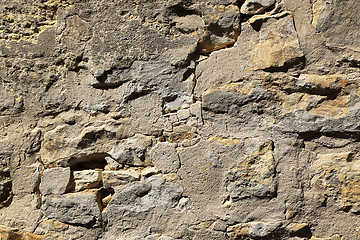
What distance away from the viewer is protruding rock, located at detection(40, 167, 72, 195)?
134cm

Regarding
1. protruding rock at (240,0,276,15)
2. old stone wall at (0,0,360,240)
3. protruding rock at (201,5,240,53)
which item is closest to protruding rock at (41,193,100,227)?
old stone wall at (0,0,360,240)

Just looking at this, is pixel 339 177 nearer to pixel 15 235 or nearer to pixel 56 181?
pixel 56 181

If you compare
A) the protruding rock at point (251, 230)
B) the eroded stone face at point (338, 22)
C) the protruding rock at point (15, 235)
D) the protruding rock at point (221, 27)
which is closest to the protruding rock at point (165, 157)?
the protruding rock at point (251, 230)

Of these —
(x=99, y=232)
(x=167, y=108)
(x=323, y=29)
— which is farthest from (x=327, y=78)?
(x=99, y=232)

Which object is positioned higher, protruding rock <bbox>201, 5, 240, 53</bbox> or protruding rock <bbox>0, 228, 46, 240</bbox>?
protruding rock <bbox>201, 5, 240, 53</bbox>

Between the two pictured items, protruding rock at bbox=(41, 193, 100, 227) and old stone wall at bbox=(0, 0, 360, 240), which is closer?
old stone wall at bbox=(0, 0, 360, 240)

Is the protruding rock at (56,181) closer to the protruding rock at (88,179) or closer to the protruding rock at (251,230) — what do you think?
the protruding rock at (88,179)

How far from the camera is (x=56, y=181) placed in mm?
1348

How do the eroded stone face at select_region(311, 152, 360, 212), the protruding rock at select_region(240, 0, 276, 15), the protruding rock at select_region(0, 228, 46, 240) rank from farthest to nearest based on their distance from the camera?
1. the protruding rock at select_region(0, 228, 46, 240)
2. the protruding rock at select_region(240, 0, 276, 15)
3. the eroded stone face at select_region(311, 152, 360, 212)

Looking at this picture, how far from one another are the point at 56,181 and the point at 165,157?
0.49 m

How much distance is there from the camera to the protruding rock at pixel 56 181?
1.34 metres

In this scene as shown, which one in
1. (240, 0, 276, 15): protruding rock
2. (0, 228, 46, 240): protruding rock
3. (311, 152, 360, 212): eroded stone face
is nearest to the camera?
(311, 152, 360, 212): eroded stone face

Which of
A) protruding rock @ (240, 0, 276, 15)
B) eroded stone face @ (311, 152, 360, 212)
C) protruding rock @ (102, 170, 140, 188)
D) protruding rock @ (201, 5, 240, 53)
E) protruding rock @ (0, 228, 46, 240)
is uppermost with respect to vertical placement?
protruding rock @ (240, 0, 276, 15)

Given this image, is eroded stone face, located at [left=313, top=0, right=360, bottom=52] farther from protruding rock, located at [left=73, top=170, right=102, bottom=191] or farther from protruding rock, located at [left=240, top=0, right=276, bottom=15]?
protruding rock, located at [left=73, top=170, right=102, bottom=191]
